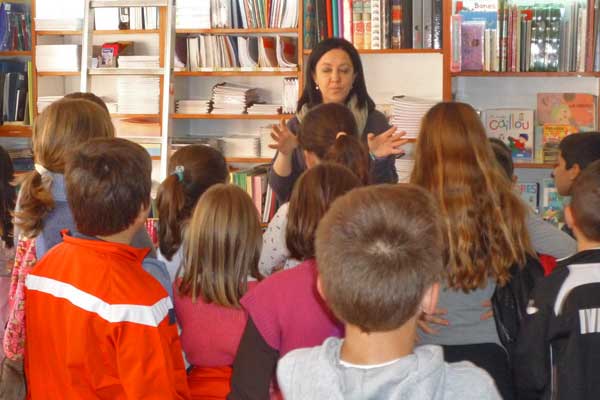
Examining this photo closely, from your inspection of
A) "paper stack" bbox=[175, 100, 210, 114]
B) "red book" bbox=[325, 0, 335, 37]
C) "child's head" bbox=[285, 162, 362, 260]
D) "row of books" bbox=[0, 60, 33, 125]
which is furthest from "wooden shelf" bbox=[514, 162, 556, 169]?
"row of books" bbox=[0, 60, 33, 125]

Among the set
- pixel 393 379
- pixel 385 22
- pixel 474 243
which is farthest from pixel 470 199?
pixel 385 22

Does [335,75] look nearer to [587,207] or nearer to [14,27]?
[587,207]

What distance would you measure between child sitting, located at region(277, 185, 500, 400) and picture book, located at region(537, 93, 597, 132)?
344cm

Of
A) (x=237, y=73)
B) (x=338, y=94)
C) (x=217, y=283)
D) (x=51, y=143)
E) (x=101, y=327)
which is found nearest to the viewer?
(x=101, y=327)

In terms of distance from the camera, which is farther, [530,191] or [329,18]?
[329,18]

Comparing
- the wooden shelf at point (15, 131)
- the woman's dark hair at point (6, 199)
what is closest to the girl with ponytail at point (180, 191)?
the woman's dark hair at point (6, 199)

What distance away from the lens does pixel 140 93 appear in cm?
482

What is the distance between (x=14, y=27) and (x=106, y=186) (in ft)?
12.1

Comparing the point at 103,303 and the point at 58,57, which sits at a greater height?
the point at 58,57

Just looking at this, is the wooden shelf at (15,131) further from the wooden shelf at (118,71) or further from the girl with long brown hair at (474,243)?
the girl with long brown hair at (474,243)

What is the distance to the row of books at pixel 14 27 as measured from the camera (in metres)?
5.15

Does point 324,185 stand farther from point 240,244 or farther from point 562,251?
point 562,251

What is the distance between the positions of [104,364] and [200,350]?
1.18 feet

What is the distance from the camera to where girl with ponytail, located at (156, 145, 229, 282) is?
2.57m
